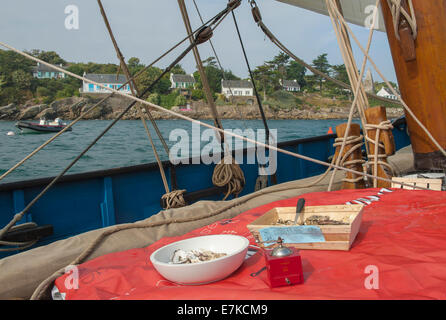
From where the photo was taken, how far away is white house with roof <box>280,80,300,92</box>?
79600mm

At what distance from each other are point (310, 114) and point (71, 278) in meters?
71.0

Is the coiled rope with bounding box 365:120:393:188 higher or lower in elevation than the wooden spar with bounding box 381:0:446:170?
lower

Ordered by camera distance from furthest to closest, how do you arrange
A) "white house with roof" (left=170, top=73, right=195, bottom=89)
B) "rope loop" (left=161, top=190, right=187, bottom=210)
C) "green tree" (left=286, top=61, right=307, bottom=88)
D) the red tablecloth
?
"green tree" (left=286, top=61, right=307, bottom=88) → "white house with roof" (left=170, top=73, right=195, bottom=89) → "rope loop" (left=161, top=190, right=187, bottom=210) → the red tablecloth

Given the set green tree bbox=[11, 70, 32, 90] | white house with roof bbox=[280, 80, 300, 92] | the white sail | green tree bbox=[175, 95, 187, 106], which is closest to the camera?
the white sail

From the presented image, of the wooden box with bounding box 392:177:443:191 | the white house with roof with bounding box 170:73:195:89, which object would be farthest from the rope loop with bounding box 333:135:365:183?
the white house with roof with bounding box 170:73:195:89

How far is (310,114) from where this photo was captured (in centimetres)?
6938

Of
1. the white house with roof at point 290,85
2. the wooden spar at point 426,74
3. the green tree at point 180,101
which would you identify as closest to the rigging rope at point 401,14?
the wooden spar at point 426,74

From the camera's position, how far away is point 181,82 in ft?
256

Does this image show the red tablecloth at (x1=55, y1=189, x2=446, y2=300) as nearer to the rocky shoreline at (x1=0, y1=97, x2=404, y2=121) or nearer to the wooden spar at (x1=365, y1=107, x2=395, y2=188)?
the wooden spar at (x1=365, y1=107, x2=395, y2=188)

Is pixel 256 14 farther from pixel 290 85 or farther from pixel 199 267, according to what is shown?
pixel 290 85

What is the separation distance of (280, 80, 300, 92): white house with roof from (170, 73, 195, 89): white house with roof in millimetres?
20583

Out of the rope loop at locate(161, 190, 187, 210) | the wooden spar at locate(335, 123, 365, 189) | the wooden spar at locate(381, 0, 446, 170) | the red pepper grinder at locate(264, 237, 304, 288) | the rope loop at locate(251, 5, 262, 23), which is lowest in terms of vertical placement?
the rope loop at locate(161, 190, 187, 210)

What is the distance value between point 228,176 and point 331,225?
7.13 feet

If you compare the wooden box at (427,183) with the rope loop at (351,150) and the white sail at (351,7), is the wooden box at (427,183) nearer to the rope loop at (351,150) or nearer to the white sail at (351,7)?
the rope loop at (351,150)
